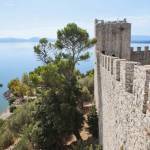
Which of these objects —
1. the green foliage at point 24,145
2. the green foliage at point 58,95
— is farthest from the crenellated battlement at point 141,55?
the green foliage at point 24,145

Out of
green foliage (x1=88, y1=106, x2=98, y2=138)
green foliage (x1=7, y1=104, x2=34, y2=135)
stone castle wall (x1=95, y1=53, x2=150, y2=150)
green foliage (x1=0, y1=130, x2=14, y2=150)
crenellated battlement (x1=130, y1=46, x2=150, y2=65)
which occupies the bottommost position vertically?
green foliage (x1=0, y1=130, x2=14, y2=150)

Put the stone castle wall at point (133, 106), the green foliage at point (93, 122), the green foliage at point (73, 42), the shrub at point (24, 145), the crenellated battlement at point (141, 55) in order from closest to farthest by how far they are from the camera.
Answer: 1. the stone castle wall at point (133, 106)
2. the green foliage at point (93, 122)
3. the shrub at point (24, 145)
4. the crenellated battlement at point (141, 55)
5. the green foliage at point (73, 42)

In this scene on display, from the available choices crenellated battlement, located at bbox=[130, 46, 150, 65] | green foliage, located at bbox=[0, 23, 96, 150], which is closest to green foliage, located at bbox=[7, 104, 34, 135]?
green foliage, located at bbox=[0, 23, 96, 150]

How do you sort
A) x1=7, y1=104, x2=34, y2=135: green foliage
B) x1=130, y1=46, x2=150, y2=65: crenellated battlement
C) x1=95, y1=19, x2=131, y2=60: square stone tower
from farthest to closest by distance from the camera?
x1=7, y1=104, x2=34, y2=135: green foliage → x1=130, y1=46, x2=150, y2=65: crenellated battlement → x1=95, y1=19, x2=131, y2=60: square stone tower

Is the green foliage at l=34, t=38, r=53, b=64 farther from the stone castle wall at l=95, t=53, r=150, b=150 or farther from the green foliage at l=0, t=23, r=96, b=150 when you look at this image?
the stone castle wall at l=95, t=53, r=150, b=150

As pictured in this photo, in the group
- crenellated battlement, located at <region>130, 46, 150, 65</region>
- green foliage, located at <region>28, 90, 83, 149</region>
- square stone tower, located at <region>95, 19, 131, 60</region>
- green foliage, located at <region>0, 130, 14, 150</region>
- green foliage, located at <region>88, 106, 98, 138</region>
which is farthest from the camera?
green foliage, located at <region>0, 130, 14, 150</region>

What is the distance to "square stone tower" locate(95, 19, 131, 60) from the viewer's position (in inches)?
822

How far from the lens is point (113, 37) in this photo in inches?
823

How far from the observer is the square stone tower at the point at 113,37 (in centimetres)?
2088

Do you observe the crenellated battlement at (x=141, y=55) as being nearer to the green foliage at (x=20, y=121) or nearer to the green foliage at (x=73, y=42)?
the green foliage at (x=73, y=42)

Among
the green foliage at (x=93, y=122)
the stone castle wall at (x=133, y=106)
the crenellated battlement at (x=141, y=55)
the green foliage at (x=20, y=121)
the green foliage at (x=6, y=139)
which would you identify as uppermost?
the stone castle wall at (x=133, y=106)

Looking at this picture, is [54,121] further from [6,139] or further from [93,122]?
[6,139]

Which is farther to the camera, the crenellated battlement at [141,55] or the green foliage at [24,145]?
the crenellated battlement at [141,55]

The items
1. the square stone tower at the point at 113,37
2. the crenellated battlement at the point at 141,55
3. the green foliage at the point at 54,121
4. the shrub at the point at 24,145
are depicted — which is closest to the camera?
the green foliage at the point at 54,121
